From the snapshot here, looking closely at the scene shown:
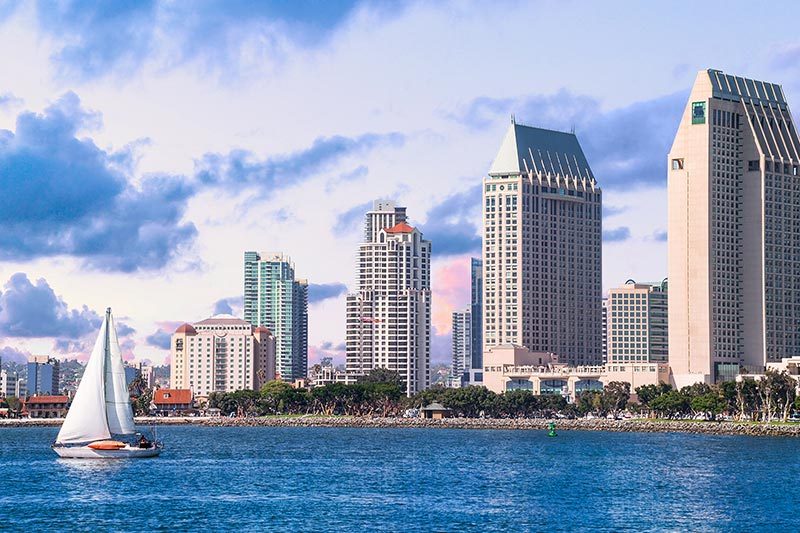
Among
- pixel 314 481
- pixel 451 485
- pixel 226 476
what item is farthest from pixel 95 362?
pixel 451 485

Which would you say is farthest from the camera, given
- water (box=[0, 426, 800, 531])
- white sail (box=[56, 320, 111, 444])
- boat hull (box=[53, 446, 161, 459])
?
boat hull (box=[53, 446, 161, 459])

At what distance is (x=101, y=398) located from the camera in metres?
174

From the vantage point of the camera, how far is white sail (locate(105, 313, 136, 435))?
176 metres

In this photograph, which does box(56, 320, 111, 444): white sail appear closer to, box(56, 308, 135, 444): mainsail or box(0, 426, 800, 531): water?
box(56, 308, 135, 444): mainsail

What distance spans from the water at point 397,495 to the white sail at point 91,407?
14.1 ft

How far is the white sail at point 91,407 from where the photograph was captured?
570 feet

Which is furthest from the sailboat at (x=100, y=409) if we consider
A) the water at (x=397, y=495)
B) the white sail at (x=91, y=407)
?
the water at (x=397, y=495)

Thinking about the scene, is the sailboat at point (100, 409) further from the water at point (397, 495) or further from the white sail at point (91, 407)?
the water at point (397, 495)

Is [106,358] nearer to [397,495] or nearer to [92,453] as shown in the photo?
[92,453]

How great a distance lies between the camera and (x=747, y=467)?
182 meters

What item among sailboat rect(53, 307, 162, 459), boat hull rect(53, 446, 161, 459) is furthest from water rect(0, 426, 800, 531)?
sailboat rect(53, 307, 162, 459)

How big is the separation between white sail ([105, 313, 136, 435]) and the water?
5.14 m

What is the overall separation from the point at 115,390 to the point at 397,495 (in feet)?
161

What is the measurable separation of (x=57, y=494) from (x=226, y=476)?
28.9 metres
